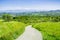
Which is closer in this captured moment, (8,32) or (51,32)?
(8,32)

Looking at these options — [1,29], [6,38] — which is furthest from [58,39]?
[1,29]

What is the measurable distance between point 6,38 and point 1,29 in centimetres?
601

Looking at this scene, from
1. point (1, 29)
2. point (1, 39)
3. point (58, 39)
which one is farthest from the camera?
point (1, 29)

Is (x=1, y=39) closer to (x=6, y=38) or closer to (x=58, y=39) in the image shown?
(x=6, y=38)

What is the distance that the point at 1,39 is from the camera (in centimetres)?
1741

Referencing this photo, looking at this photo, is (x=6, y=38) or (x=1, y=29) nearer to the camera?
(x=6, y=38)

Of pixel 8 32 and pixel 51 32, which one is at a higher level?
pixel 8 32

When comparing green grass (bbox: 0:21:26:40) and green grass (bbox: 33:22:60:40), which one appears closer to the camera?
green grass (bbox: 0:21:26:40)

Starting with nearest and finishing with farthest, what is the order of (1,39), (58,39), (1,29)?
(1,39), (58,39), (1,29)

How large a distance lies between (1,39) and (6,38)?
592mm

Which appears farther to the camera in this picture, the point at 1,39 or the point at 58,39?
the point at 58,39

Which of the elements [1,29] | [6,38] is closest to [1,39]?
[6,38]

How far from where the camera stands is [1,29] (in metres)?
23.5

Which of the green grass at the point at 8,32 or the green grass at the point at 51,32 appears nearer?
the green grass at the point at 8,32
